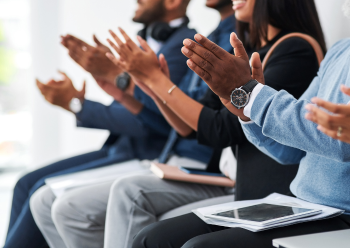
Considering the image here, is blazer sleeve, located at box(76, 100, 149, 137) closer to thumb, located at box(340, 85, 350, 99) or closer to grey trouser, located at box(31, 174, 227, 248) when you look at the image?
grey trouser, located at box(31, 174, 227, 248)

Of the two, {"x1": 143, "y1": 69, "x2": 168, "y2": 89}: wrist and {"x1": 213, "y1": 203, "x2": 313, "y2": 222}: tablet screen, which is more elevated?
{"x1": 143, "y1": 69, "x2": 168, "y2": 89}: wrist

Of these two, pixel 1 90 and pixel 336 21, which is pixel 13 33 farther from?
pixel 336 21

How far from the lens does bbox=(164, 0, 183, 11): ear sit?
1.91 meters

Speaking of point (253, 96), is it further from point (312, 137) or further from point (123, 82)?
point (123, 82)

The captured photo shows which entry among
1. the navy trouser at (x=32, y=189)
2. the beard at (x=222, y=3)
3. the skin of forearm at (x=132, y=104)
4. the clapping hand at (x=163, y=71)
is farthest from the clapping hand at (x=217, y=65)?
the navy trouser at (x=32, y=189)

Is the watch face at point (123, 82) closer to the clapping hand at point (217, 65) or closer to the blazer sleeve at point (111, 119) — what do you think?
the blazer sleeve at point (111, 119)

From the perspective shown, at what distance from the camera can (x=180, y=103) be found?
116cm

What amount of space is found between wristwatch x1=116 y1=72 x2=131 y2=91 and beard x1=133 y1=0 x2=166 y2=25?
1.37ft

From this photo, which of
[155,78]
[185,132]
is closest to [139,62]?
[155,78]

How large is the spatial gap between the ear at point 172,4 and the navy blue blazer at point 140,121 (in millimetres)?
140

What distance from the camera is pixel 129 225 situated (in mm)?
1111

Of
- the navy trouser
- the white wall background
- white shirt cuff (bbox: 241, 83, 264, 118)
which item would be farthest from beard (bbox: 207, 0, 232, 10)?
the white wall background

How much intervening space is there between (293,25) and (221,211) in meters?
0.72

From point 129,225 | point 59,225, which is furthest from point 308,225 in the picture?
point 59,225
